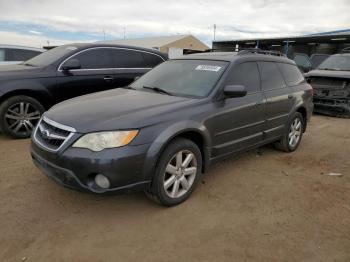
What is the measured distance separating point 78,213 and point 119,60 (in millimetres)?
4027

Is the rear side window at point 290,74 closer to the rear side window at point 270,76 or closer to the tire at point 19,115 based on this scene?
the rear side window at point 270,76

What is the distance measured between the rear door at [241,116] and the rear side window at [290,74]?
855mm

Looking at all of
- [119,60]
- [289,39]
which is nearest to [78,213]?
[119,60]

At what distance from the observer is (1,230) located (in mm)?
2916

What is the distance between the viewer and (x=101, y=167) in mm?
2848

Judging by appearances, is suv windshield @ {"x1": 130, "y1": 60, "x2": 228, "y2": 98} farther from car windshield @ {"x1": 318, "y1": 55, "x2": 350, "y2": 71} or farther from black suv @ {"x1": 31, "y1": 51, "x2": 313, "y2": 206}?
car windshield @ {"x1": 318, "y1": 55, "x2": 350, "y2": 71}

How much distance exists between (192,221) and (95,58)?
421cm

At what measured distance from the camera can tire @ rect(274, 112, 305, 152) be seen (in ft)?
17.3

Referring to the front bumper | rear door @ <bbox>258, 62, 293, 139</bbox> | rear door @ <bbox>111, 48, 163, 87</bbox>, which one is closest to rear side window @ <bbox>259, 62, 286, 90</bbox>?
rear door @ <bbox>258, 62, 293, 139</bbox>

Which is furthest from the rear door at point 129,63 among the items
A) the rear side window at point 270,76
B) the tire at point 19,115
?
the rear side window at point 270,76

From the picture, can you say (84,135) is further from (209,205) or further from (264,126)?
(264,126)

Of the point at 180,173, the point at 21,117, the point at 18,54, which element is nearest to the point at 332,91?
the point at 180,173

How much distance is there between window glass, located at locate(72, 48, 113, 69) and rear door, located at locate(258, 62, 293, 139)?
3.15 m

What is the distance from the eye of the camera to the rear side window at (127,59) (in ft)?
21.5
